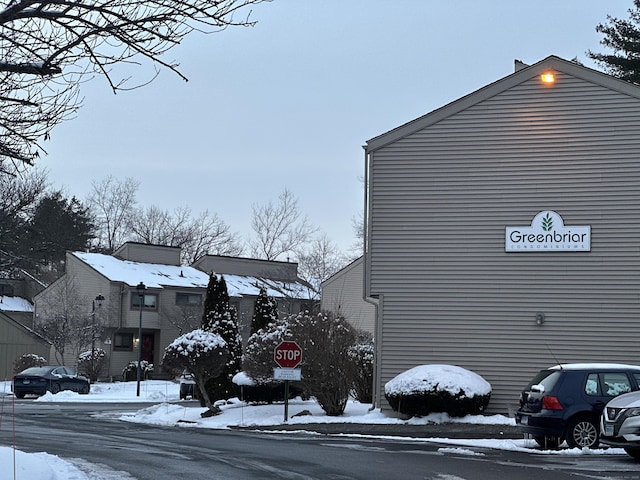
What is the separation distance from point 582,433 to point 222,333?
16.8m

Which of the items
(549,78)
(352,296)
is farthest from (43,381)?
(549,78)

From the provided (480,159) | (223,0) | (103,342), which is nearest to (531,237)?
(480,159)

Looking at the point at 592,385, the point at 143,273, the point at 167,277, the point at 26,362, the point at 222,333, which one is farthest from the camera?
the point at 167,277

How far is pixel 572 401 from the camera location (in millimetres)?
17641

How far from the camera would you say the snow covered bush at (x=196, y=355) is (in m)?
28.6

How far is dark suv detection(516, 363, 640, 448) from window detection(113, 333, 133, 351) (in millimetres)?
43417

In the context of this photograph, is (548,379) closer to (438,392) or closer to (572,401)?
(572,401)

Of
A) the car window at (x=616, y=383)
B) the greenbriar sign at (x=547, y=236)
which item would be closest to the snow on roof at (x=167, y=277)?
the greenbriar sign at (x=547, y=236)

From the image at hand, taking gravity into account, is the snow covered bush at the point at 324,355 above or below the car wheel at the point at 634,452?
above

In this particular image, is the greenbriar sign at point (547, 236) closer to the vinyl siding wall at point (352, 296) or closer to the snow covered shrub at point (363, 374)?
the snow covered shrub at point (363, 374)

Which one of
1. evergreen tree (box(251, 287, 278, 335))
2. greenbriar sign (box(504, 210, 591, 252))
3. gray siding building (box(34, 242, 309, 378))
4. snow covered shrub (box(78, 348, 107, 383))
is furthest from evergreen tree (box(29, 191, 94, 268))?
greenbriar sign (box(504, 210, 591, 252))

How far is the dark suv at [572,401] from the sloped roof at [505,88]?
9.80 metres

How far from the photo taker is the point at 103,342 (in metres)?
57.6

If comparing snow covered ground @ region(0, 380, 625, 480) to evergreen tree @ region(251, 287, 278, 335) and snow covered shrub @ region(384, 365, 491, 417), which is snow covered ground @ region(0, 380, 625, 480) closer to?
snow covered shrub @ region(384, 365, 491, 417)
